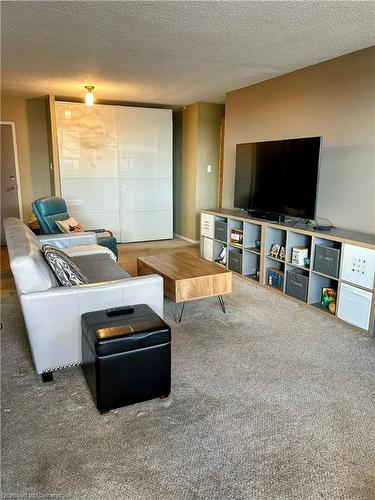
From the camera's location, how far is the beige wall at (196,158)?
6.16 m

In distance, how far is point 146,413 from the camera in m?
2.05

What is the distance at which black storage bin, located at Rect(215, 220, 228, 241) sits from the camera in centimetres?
482

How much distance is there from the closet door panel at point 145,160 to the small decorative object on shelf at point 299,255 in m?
3.37

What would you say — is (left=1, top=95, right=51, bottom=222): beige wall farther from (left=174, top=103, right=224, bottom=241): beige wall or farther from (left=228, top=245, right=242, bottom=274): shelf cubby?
(left=228, top=245, right=242, bottom=274): shelf cubby

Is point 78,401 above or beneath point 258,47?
beneath

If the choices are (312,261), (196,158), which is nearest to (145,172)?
(196,158)

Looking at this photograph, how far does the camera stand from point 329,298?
3430mm

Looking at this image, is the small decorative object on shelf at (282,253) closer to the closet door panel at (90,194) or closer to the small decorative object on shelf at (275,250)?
the small decorative object on shelf at (275,250)

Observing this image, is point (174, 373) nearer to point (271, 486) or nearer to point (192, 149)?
point (271, 486)

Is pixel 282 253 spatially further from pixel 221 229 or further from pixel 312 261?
pixel 221 229

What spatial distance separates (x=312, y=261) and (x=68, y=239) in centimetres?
254

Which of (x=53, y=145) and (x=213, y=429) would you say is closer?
(x=213, y=429)

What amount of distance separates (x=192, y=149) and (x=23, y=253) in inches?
178

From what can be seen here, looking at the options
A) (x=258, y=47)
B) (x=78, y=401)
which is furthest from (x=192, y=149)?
(x=78, y=401)
